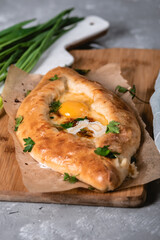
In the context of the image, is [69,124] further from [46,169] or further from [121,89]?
[121,89]

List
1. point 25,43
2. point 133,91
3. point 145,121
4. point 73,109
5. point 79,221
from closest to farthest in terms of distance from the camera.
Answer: point 79,221 → point 73,109 → point 145,121 → point 133,91 → point 25,43

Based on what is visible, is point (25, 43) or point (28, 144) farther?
point (25, 43)

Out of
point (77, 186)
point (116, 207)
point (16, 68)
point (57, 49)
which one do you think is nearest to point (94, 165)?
point (77, 186)

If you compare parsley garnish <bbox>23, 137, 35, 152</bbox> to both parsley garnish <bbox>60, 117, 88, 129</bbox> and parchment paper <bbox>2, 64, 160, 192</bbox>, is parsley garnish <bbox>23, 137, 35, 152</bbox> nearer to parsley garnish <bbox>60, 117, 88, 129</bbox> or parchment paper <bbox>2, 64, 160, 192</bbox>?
parchment paper <bbox>2, 64, 160, 192</bbox>

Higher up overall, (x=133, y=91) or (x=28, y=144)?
(x=28, y=144)

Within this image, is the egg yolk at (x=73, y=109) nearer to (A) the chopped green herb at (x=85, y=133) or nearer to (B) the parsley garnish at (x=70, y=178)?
(A) the chopped green herb at (x=85, y=133)

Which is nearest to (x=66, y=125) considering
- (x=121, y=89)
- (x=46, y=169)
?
(x=46, y=169)

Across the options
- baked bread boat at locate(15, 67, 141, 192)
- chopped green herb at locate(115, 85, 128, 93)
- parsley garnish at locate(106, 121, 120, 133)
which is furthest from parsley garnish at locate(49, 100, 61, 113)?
chopped green herb at locate(115, 85, 128, 93)
